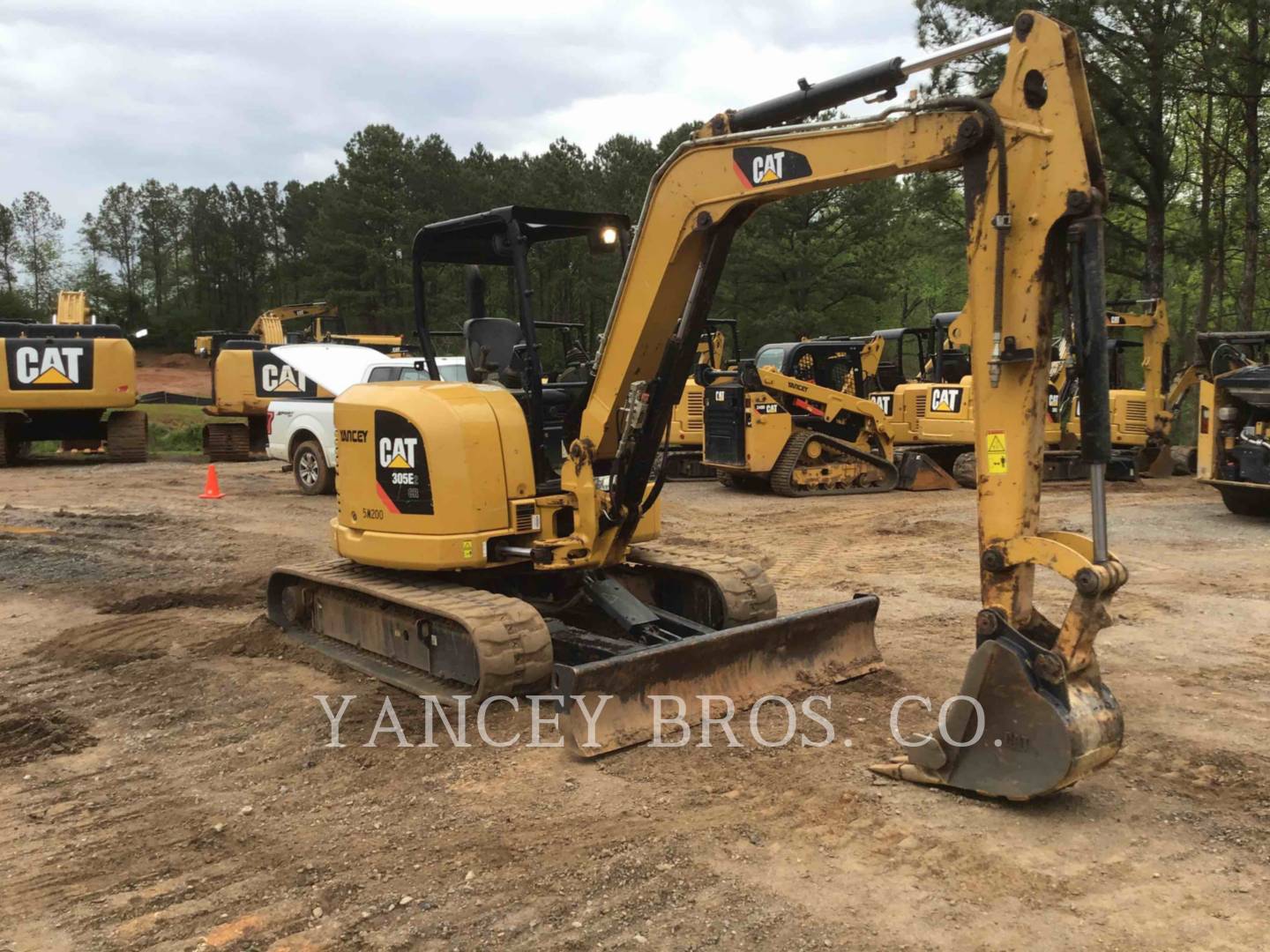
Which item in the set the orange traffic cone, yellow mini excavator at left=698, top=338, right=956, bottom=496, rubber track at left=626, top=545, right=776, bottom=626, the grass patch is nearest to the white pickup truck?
the orange traffic cone

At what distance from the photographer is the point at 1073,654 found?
12.8 ft

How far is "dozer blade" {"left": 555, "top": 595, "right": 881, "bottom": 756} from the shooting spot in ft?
15.6

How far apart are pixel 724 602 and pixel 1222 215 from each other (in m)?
22.1

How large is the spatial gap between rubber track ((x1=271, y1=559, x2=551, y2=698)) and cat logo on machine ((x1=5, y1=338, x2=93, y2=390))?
1437 cm

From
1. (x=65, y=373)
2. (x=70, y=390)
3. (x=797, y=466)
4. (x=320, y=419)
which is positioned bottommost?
(x=797, y=466)

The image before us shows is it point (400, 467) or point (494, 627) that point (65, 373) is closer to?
point (400, 467)

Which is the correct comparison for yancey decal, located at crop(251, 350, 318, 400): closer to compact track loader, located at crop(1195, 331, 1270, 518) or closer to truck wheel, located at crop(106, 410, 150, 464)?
truck wheel, located at crop(106, 410, 150, 464)

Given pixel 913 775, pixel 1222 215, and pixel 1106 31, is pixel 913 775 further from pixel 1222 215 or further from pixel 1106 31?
pixel 1222 215

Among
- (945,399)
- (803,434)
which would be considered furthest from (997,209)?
(945,399)

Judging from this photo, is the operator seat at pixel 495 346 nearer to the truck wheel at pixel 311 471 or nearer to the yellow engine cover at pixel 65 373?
the truck wheel at pixel 311 471

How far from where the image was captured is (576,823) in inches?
160

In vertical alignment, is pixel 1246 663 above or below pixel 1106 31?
below

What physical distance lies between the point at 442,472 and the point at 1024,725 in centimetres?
315

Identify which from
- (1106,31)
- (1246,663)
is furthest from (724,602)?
(1106,31)
